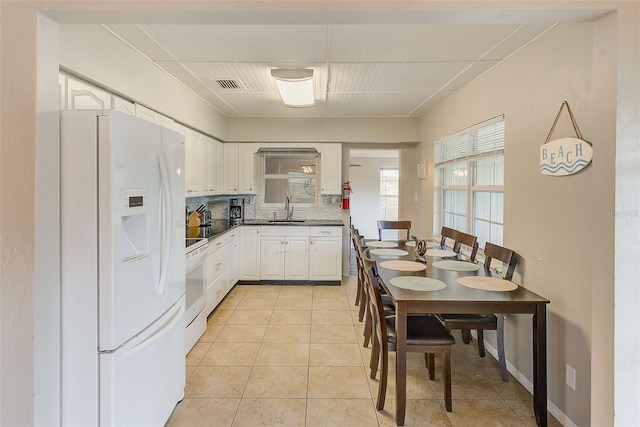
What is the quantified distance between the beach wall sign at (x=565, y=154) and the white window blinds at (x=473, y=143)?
2.24 feet

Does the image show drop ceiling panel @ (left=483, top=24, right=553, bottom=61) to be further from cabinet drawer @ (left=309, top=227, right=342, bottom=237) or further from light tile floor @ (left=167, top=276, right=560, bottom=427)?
cabinet drawer @ (left=309, top=227, right=342, bottom=237)

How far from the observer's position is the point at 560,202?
209cm

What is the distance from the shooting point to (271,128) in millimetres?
4980

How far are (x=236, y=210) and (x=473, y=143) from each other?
3373 millimetres

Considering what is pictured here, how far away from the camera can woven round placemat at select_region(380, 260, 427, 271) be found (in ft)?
8.81

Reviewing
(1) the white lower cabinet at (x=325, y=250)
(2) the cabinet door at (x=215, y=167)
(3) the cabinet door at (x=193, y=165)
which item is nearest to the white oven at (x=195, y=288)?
(3) the cabinet door at (x=193, y=165)

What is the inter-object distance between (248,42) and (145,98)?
3.22ft

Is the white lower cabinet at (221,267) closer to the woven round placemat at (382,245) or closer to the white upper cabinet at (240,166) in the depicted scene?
the white upper cabinet at (240,166)

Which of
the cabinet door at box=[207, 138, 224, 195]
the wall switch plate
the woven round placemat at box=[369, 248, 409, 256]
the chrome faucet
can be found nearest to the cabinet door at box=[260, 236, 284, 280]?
the chrome faucet

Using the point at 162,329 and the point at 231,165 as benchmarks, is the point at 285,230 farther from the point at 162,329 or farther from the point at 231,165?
the point at 162,329

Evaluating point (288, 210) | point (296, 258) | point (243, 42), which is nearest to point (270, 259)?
point (296, 258)

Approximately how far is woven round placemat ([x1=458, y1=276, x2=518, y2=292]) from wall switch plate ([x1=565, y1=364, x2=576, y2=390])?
52cm

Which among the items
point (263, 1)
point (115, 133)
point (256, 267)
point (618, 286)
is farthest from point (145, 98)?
point (618, 286)

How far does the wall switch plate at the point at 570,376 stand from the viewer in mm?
1949
